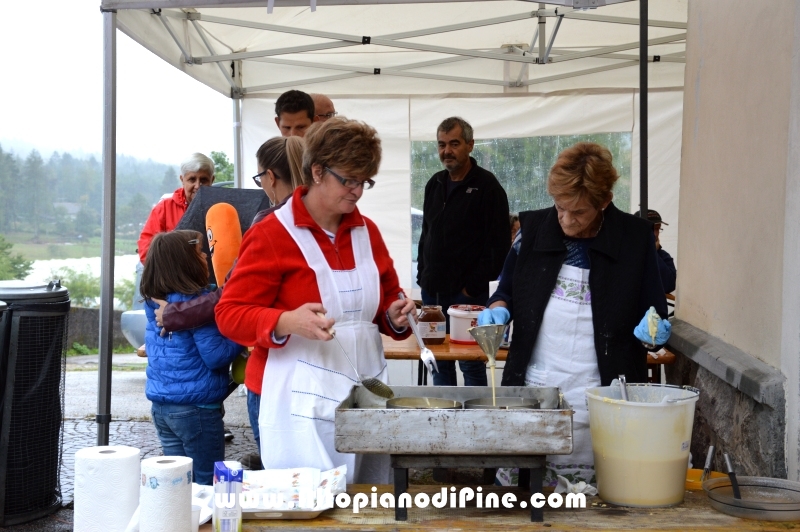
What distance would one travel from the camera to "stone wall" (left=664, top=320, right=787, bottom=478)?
2.33m

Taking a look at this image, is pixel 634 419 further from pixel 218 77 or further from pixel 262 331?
pixel 218 77

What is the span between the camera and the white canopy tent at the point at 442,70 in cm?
676

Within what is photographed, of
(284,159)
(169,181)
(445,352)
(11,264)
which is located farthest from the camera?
(169,181)

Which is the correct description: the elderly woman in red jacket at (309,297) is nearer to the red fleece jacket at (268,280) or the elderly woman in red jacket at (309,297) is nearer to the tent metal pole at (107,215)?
the red fleece jacket at (268,280)

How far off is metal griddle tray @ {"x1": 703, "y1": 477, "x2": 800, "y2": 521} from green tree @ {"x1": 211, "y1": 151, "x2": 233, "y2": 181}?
1052cm

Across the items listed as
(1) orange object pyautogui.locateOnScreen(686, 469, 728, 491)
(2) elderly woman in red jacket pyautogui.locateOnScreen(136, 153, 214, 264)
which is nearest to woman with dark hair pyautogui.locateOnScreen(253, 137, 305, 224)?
(1) orange object pyautogui.locateOnScreen(686, 469, 728, 491)

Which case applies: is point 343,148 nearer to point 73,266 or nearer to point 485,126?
point 485,126

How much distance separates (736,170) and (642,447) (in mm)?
1185

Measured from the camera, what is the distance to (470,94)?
306 inches

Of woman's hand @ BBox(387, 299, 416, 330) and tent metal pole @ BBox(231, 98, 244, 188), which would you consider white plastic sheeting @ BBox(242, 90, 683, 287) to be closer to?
tent metal pole @ BBox(231, 98, 244, 188)

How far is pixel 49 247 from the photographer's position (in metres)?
10.9

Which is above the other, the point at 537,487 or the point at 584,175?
the point at 584,175

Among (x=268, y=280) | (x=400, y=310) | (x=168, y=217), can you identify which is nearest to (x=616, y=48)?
(x=168, y=217)

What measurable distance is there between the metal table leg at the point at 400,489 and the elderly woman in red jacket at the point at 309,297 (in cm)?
43
